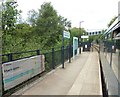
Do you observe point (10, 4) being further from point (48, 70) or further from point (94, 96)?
point (94, 96)

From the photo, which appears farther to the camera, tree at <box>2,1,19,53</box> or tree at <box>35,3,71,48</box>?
tree at <box>35,3,71,48</box>

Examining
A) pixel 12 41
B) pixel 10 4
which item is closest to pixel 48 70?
pixel 12 41

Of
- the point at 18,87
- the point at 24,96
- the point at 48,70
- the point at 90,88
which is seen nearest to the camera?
the point at 24,96

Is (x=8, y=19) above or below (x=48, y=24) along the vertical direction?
below

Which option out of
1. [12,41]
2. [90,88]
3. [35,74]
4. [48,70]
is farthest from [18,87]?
[12,41]

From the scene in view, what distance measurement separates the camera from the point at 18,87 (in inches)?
311

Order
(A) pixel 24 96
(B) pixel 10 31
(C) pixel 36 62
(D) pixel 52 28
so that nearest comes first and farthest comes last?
1. (A) pixel 24 96
2. (C) pixel 36 62
3. (B) pixel 10 31
4. (D) pixel 52 28

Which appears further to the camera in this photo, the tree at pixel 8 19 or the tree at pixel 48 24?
the tree at pixel 48 24

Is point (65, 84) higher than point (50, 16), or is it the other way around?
point (50, 16)

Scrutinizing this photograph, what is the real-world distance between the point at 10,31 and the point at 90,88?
8.86m

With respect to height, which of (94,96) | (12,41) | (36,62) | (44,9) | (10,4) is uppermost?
(44,9)

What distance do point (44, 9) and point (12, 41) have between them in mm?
22980

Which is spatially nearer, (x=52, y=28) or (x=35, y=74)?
(x=35, y=74)

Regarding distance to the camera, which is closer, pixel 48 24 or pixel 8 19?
pixel 8 19
